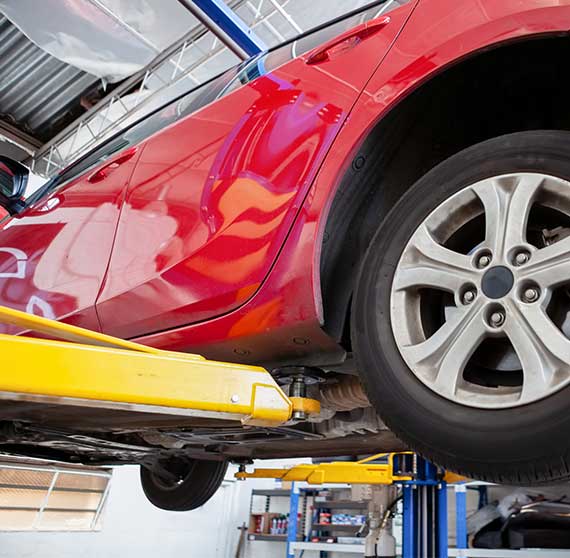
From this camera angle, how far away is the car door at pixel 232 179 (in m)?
1.28

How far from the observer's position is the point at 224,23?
4.41m

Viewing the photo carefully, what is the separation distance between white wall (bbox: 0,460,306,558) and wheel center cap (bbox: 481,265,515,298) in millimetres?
7250

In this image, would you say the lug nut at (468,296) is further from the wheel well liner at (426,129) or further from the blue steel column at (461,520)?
the blue steel column at (461,520)

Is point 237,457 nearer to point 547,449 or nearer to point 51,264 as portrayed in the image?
point 51,264

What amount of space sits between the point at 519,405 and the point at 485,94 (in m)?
0.70

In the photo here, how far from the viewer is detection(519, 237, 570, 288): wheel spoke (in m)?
0.91

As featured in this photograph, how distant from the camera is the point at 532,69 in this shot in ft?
3.78

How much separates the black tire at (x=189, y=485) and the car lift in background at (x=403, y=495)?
369mm

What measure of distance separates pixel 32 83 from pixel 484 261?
23.8ft

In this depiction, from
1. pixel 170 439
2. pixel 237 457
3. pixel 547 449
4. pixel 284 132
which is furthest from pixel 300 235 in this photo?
pixel 237 457

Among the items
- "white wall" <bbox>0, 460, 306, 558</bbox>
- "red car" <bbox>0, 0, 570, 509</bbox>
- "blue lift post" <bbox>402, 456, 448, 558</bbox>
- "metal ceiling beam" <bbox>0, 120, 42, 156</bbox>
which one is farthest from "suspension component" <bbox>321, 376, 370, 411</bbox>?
"metal ceiling beam" <bbox>0, 120, 42, 156</bbox>

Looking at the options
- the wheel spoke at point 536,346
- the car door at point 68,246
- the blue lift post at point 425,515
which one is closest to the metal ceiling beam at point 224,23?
the car door at point 68,246

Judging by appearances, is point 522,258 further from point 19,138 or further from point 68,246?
point 19,138

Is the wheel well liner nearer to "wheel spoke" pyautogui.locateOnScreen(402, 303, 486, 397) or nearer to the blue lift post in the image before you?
"wheel spoke" pyautogui.locateOnScreen(402, 303, 486, 397)
